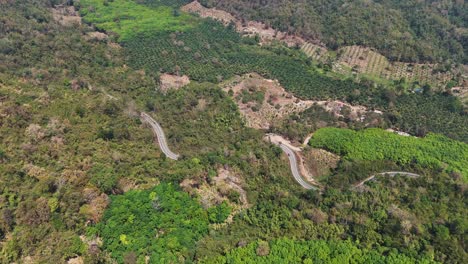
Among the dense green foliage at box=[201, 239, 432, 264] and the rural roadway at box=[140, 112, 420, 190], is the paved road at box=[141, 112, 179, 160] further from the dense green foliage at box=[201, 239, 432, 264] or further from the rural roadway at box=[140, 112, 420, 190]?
the dense green foliage at box=[201, 239, 432, 264]

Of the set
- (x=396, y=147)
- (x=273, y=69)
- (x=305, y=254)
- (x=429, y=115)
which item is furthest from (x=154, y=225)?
(x=429, y=115)

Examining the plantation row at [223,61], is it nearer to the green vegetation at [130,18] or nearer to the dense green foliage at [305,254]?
the green vegetation at [130,18]

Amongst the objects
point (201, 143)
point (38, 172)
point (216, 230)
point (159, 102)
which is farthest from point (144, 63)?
point (216, 230)

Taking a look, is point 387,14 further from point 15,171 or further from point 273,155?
point 15,171

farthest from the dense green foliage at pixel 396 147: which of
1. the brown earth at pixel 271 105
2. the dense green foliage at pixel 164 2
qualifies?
the dense green foliage at pixel 164 2

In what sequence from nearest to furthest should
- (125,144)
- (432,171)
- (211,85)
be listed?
1. (125,144)
2. (432,171)
3. (211,85)

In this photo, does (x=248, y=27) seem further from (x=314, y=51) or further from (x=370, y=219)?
(x=370, y=219)
